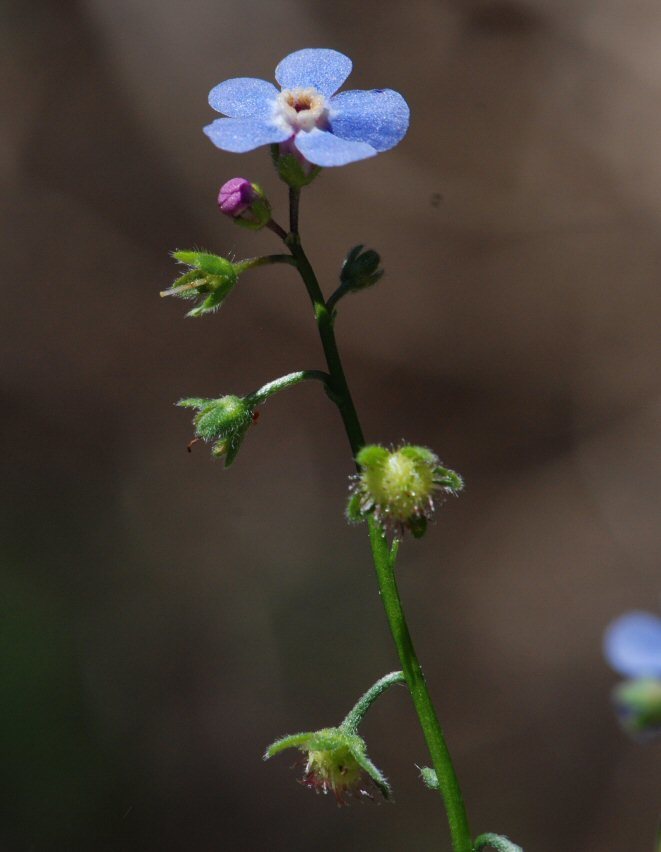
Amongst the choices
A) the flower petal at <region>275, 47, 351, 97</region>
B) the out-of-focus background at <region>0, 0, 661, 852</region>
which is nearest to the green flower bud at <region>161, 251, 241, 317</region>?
the flower petal at <region>275, 47, 351, 97</region>

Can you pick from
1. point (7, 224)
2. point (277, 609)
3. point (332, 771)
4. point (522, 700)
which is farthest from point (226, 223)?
point (332, 771)

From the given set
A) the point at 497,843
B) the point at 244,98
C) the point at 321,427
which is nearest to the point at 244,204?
the point at 244,98

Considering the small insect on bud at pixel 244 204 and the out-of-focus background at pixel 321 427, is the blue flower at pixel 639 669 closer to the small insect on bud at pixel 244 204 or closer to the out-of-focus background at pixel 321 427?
the small insect on bud at pixel 244 204

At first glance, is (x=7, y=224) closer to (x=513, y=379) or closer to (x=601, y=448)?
(x=513, y=379)

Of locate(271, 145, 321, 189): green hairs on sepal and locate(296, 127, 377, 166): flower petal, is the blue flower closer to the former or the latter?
locate(296, 127, 377, 166): flower petal

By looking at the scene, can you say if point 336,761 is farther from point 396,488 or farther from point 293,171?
point 293,171

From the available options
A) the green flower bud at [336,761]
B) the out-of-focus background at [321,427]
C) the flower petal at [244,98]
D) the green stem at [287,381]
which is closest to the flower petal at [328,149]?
the flower petal at [244,98]
